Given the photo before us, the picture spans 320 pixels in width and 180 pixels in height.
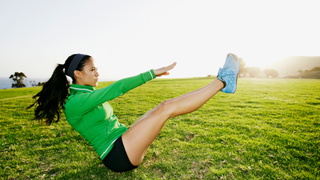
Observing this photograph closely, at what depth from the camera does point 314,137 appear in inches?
188

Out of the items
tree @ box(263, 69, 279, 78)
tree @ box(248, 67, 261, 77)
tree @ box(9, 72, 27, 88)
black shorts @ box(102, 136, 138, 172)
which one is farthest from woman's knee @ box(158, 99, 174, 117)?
tree @ box(263, 69, 279, 78)

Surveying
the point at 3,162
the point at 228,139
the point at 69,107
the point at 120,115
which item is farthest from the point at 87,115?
the point at 120,115

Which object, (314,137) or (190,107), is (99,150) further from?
(314,137)

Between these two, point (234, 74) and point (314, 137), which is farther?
point (314, 137)

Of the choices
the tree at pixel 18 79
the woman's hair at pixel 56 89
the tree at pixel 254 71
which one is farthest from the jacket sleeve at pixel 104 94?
the tree at pixel 254 71

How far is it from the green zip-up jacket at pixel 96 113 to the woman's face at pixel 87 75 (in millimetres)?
115

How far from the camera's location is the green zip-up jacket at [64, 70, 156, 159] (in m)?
2.29

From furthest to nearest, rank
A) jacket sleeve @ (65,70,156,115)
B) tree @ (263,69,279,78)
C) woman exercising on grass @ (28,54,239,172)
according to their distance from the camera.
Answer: tree @ (263,69,279,78), woman exercising on grass @ (28,54,239,172), jacket sleeve @ (65,70,156,115)

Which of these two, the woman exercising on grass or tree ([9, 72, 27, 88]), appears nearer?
the woman exercising on grass

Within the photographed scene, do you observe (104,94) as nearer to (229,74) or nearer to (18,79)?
(229,74)

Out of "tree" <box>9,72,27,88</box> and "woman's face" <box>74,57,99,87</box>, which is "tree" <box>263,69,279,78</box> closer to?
"woman's face" <box>74,57,99,87</box>

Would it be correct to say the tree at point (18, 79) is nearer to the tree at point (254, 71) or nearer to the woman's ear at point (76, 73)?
the woman's ear at point (76, 73)

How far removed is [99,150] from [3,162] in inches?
114

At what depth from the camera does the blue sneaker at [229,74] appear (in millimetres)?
3288
